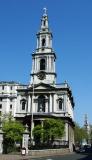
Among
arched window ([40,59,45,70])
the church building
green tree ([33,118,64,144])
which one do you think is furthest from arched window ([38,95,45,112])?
green tree ([33,118,64,144])

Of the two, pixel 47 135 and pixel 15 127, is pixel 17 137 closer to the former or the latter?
pixel 15 127

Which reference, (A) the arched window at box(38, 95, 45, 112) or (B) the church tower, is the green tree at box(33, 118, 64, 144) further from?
(B) the church tower

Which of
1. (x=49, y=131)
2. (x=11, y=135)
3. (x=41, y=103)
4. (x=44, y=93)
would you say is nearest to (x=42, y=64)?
(x=44, y=93)

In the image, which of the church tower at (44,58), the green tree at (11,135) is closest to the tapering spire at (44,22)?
the church tower at (44,58)

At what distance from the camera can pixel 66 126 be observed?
8994 cm

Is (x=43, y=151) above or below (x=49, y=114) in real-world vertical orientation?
below

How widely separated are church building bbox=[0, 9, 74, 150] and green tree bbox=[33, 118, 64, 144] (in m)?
6.48

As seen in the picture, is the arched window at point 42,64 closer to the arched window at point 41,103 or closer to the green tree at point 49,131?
the arched window at point 41,103

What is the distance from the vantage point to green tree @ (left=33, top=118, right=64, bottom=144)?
260 ft

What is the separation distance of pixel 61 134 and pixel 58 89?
15816mm

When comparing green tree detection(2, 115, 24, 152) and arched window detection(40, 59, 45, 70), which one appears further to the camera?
arched window detection(40, 59, 45, 70)

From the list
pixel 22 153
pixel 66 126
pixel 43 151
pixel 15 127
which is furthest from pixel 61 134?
pixel 22 153

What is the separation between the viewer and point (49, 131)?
7962 centimetres

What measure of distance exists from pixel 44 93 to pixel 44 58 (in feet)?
34.6
